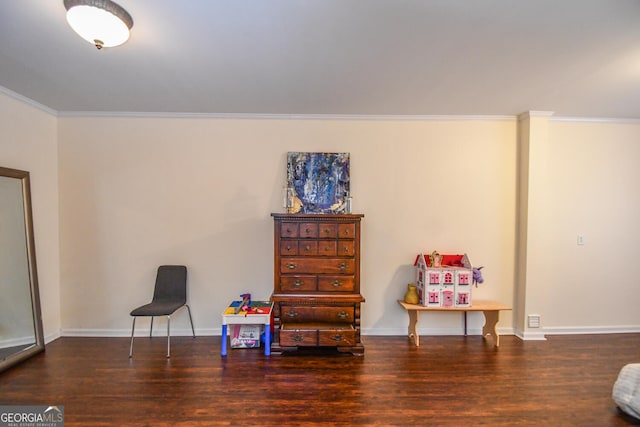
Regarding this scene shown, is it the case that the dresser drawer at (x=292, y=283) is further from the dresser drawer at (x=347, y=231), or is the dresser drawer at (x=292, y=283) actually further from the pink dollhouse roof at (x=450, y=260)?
the pink dollhouse roof at (x=450, y=260)

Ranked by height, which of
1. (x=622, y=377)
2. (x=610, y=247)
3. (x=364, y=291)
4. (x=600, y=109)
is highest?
(x=600, y=109)

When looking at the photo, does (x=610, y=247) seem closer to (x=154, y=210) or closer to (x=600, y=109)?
(x=600, y=109)

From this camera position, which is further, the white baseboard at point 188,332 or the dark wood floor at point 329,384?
the white baseboard at point 188,332

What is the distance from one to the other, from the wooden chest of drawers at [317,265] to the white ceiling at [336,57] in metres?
1.26

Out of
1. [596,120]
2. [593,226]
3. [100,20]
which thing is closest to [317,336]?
[100,20]

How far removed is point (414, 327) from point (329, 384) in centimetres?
127

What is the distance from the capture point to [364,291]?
3.42 metres

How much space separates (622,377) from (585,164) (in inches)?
94.2

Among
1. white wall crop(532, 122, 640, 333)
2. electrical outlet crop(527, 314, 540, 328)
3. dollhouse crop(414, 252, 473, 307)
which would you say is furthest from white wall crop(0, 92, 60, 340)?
white wall crop(532, 122, 640, 333)

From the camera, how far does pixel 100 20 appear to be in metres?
1.58

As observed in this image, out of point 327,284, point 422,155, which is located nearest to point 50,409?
point 327,284

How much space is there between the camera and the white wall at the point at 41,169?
2.81 metres

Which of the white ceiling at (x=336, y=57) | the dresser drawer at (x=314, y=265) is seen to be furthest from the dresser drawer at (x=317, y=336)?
the white ceiling at (x=336, y=57)

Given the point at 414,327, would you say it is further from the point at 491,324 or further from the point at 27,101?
the point at 27,101
